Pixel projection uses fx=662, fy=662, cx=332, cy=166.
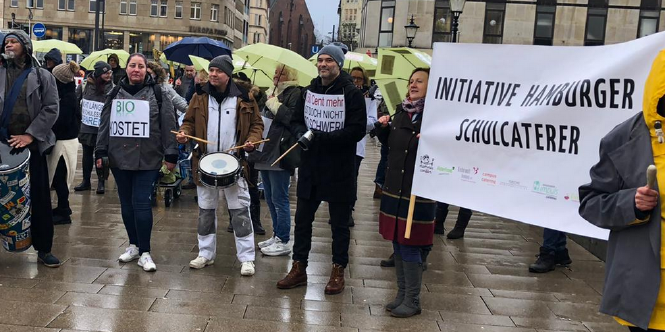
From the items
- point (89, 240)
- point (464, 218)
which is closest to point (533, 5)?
point (464, 218)

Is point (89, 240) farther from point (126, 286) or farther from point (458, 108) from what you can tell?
point (458, 108)

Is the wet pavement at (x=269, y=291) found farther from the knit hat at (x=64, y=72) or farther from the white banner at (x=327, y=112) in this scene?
the knit hat at (x=64, y=72)

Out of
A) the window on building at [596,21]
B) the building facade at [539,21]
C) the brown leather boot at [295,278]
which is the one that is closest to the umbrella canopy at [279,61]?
the brown leather boot at [295,278]

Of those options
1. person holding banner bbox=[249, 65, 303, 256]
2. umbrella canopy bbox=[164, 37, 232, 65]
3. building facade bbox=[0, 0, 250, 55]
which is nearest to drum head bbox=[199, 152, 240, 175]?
person holding banner bbox=[249, 65, 303, 256]

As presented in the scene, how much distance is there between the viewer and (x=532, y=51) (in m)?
4.36

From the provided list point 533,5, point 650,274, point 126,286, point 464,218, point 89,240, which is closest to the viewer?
point 650,274

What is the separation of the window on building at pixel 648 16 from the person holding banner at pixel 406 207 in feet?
123

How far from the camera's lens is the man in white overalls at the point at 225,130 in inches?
238

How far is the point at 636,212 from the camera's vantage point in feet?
9.55

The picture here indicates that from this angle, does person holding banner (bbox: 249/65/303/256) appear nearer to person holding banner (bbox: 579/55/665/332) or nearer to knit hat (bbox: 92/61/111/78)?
knit hat (bbox: 92/61/111/78)

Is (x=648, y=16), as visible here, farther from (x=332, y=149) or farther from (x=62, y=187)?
(x=332, y=149)

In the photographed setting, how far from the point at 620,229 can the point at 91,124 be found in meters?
8.10

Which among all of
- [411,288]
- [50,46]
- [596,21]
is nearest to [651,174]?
[411,288]

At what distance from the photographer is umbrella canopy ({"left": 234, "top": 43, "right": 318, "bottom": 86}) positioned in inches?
287
